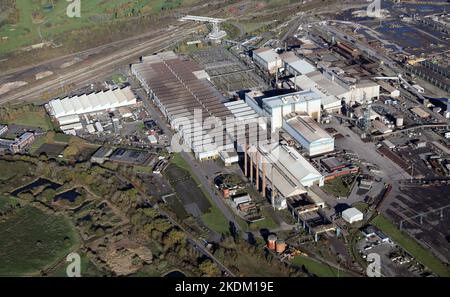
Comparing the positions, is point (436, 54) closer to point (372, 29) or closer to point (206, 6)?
point (372, 29)

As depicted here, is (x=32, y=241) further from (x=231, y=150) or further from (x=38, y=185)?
(x=231, y=150)

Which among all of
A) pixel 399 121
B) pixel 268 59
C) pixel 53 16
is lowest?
pixel 399 121

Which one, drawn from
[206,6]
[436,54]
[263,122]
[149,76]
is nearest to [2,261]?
[263,122]

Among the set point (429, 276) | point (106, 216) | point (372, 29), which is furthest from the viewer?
point (372, 29)

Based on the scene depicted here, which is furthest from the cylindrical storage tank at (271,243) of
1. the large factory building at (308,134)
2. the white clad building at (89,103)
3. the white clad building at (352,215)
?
the white clad building at (89,103)

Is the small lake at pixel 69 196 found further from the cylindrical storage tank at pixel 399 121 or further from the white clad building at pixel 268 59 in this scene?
the cylindrical storage tank at pixel 399 121

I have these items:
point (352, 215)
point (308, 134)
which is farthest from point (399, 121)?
point (352, 215)
